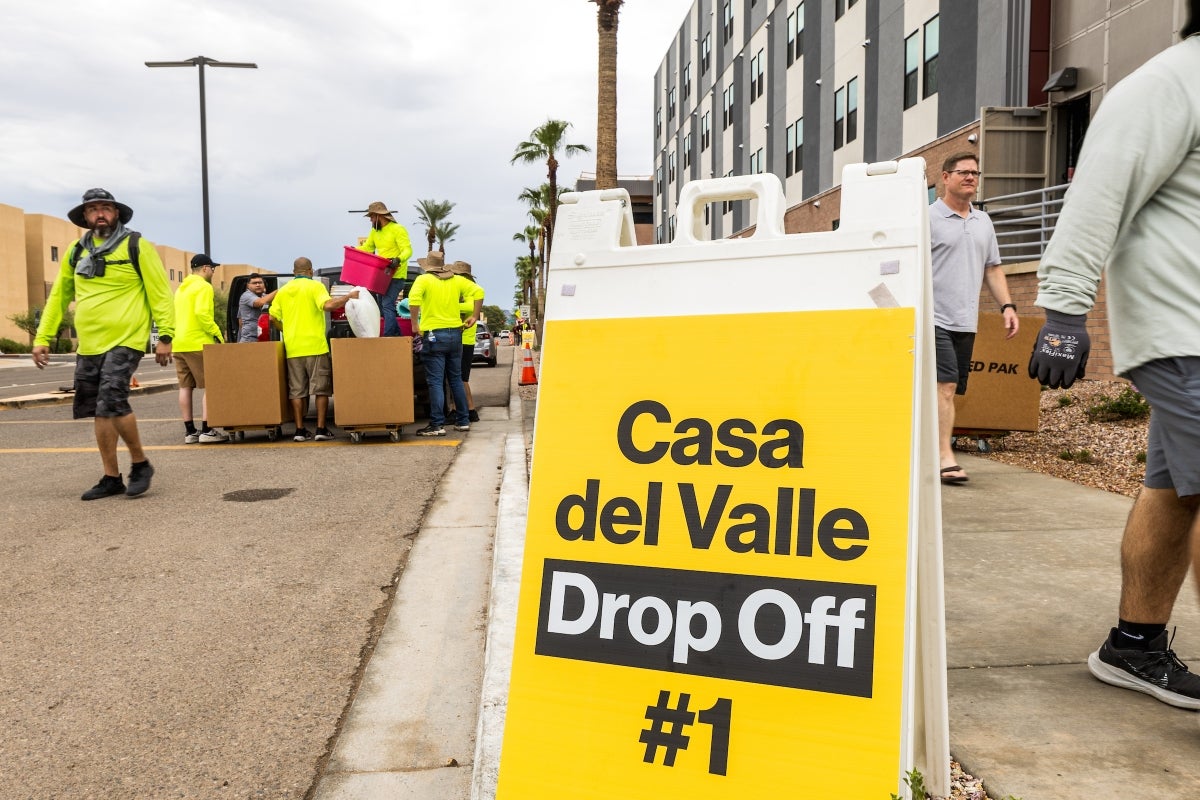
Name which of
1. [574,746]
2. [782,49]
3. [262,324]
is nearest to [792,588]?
[574,746]

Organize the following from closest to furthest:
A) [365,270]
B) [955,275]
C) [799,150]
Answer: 1. [955,275]
2. [365,270]
3. [799,150]

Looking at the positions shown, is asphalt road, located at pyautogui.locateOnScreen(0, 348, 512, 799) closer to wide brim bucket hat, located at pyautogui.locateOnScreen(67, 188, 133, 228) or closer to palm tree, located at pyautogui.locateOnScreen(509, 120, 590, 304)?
wide brim bucket hat, located at pyautogui.locateOnScreen(67, 188, 133, 228)

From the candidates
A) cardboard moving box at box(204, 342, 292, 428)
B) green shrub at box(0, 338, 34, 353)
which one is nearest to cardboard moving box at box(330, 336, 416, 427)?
cardboard moving box at box(204, 342, 292, 428)

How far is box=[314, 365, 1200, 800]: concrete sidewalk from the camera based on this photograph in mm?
2271

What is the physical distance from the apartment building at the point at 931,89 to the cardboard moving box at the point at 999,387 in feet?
12.9

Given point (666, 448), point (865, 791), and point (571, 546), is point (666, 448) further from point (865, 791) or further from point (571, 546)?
point (865, 791)

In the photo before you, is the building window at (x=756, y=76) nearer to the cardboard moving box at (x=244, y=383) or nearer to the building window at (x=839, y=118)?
the building window at (x=839, y=118)

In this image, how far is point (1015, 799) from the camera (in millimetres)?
1993

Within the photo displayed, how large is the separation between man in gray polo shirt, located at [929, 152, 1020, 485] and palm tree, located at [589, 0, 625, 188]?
557 centimetres

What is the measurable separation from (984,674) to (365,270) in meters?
8.27

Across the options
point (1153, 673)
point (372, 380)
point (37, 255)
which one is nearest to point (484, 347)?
point (372, 380)

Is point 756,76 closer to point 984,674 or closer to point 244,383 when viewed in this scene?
point 244,383

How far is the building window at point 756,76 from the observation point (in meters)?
32.5

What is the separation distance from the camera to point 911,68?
69.2 feet
